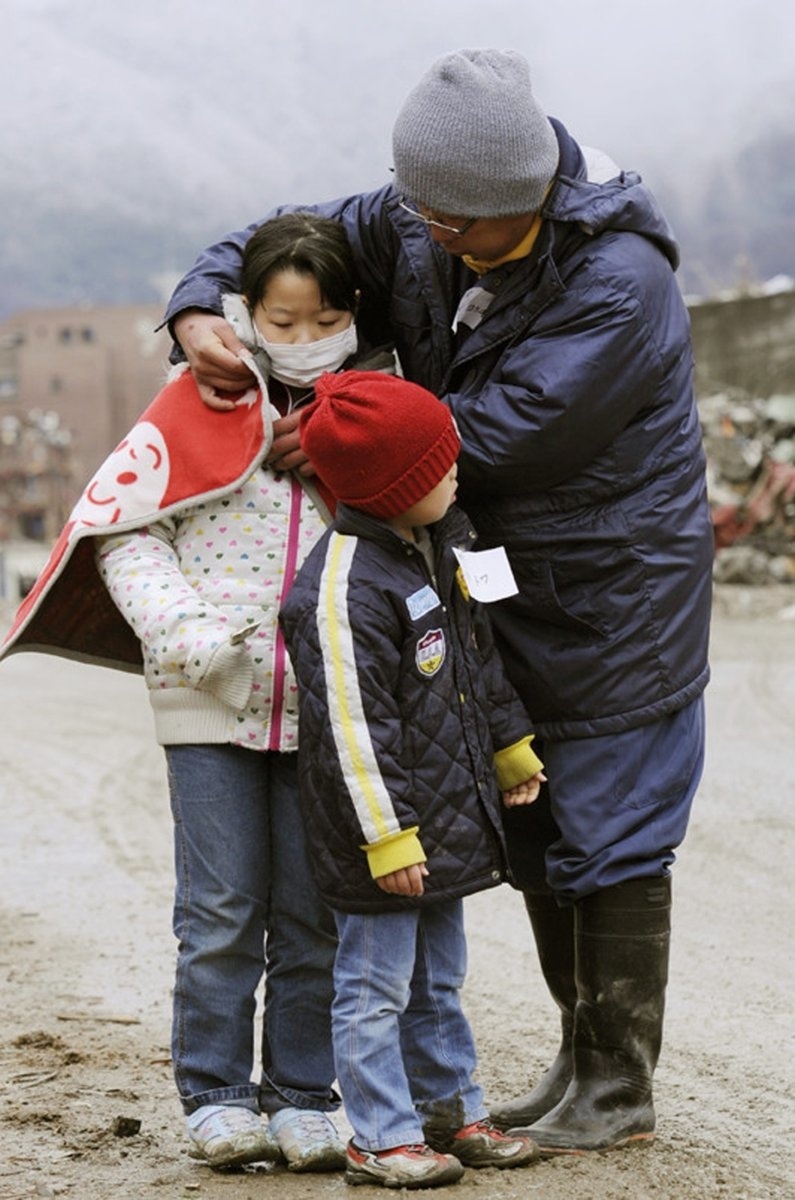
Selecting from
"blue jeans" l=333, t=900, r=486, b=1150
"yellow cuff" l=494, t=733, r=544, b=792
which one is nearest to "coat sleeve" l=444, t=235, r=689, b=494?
"yellow cuff" l=494, t=733, r=544, b=792

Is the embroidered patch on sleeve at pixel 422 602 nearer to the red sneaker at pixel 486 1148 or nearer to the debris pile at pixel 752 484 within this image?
the red sneaker at pixel 486 1148

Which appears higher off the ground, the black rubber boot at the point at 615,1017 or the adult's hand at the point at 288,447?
the adult's hand at the point at 288,447

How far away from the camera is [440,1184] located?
11.3ft

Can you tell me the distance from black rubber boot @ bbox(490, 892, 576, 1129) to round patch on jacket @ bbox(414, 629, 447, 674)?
Answer: 31.9 inches

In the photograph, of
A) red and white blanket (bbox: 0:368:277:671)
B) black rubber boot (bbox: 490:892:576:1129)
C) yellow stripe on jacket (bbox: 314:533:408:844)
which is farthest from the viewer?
black rubber boot (bbox: 490:892:576:1129)

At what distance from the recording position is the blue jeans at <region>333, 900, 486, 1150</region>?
11.2 feet

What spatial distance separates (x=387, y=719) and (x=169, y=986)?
2440mm

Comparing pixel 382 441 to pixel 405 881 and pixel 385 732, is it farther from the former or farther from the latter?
pixel 405 881

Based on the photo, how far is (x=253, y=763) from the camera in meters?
3.66

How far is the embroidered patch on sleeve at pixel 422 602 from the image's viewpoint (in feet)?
11.2

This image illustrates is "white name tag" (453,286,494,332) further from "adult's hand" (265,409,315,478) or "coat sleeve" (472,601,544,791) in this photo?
"coat sleeve" (472,601,544,791)

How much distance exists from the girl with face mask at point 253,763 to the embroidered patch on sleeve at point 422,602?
31 centimetres

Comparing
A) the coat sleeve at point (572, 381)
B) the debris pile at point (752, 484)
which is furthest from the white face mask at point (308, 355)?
the debris pile at point (752, 484)

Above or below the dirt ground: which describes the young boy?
above
